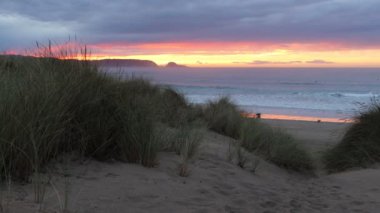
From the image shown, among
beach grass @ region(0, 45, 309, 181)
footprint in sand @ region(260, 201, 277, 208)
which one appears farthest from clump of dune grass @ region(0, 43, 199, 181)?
footprint in sand @ region(260, 201, 277, 208)

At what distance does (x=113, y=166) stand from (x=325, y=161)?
6.28 metres

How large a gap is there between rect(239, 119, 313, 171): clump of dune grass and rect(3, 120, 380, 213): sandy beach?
1239 millimetres

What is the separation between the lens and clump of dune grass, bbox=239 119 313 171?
9.63 m

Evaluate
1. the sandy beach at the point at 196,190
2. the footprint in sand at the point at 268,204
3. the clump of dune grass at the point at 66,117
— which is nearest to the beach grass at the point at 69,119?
the clump of dune grass at the point at 66,117

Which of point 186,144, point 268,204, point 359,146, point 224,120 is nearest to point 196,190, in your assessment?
point 268,204

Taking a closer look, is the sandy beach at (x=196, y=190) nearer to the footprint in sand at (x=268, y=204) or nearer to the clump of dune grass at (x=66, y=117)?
the footprint in sand at (x=268, y=204)

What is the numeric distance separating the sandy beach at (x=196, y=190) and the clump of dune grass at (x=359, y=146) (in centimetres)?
126

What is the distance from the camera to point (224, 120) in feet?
40.3

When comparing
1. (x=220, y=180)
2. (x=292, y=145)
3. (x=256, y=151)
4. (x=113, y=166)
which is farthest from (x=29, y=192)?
(x=292, y=145)

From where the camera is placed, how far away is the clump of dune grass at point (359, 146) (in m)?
9.58

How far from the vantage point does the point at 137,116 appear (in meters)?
6.26

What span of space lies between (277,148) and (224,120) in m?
2.70

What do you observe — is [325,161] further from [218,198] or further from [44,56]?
[44,56]

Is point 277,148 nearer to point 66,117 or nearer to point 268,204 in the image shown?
point 268,204
